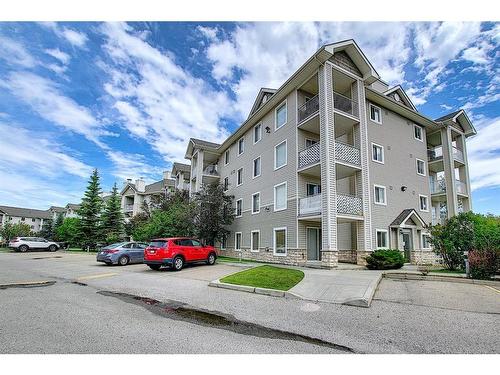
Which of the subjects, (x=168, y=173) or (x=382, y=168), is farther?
(x=168, y=173)

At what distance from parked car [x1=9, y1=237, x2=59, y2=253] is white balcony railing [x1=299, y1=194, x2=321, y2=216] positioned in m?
31.2

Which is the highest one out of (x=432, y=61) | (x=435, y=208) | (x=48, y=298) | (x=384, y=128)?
(x=432, y=61)

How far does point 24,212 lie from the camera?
8194 cm

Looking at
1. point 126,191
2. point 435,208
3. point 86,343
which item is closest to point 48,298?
point 86,343

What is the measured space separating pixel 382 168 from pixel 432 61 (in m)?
7.18

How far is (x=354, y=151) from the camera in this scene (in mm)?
17719

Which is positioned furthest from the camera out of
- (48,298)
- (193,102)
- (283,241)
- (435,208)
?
(435,208)

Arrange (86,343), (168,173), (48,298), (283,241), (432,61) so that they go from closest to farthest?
(86,343)
(48,298)
(432,61)
(283,241)
(168,173)

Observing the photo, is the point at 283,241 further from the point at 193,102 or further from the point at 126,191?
the point at 126,191

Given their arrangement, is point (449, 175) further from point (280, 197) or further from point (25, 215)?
point (25, 215)

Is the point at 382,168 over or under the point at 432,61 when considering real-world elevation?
under

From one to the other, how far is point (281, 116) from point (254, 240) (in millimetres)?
9692

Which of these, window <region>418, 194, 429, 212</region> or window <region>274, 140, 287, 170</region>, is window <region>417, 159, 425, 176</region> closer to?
window <region>418, 194, 429, 212</region>

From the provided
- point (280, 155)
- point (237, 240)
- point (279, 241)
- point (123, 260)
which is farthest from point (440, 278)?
point (123, 260)
